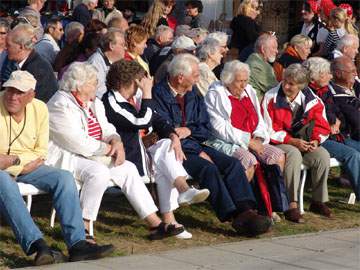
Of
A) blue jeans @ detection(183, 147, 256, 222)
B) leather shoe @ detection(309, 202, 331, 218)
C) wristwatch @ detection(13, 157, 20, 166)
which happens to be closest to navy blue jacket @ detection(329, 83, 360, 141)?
leather shoe @ detection(309, 202, 331, 218)

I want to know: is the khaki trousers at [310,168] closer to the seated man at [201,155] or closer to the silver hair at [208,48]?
the seated man at [201,155]

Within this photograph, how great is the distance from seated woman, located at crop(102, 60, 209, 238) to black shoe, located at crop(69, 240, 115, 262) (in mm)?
1106

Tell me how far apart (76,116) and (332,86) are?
354cm

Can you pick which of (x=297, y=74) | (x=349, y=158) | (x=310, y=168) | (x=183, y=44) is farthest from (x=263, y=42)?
(x=310, y=168)

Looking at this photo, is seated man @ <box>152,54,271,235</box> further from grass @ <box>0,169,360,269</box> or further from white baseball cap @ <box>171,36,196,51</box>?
white baseball cap @ <box>171,36,196,51</box>

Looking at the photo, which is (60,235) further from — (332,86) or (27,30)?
(332,86)

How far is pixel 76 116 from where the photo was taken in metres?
8.44

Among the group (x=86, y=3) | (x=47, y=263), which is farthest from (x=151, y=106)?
(x=86, y=3)

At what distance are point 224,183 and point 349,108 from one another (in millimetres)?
2385

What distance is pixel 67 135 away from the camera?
27.5 feet

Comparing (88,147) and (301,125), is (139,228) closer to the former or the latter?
(88,147)

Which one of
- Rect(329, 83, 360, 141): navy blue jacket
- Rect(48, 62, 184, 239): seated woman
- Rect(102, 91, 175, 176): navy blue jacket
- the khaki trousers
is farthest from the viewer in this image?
Rect(329, 83, 360, 141): navy blue jacket

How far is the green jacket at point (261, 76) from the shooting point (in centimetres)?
1095

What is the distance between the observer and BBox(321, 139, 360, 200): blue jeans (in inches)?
408
